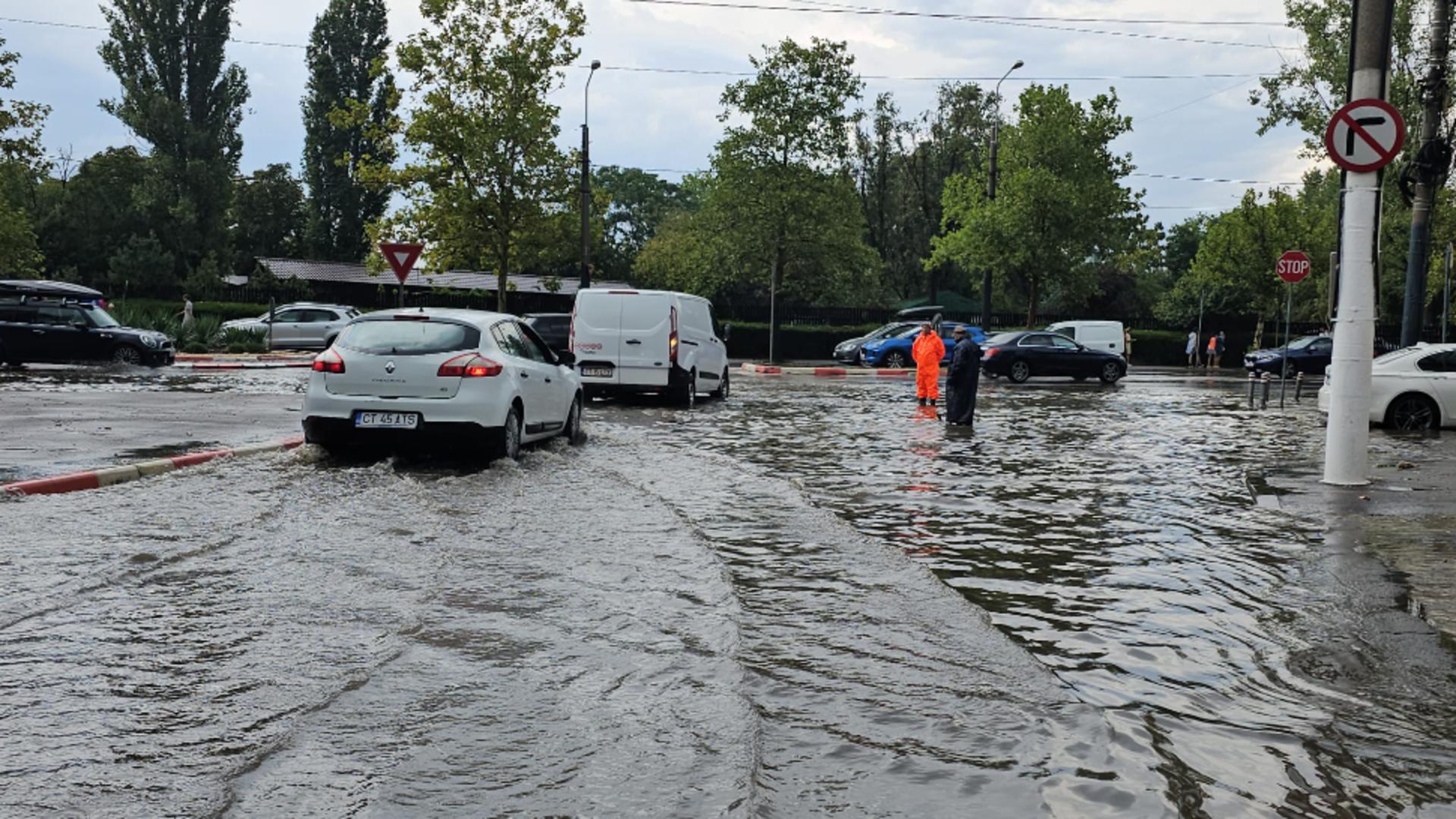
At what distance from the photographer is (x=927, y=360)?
22.3 m

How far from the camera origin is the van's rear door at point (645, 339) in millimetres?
20406

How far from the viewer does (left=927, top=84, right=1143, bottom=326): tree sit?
49.8m

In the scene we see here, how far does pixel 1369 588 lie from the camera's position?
7117 millimetres

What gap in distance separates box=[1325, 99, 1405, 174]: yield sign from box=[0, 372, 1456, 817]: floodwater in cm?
318

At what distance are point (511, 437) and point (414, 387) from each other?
1.06 meters

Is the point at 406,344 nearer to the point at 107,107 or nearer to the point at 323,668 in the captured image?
the point at 323,668

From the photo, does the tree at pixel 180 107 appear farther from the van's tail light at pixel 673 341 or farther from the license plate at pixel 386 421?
the license plate at pixel 386 421

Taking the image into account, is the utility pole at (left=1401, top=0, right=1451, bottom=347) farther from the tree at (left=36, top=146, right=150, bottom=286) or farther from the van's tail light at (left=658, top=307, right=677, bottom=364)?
the tree at (left=36, top=146, right=150, bottom=286)

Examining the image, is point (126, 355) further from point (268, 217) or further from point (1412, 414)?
point (268, 217)

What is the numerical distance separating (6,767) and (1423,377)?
1985 cm

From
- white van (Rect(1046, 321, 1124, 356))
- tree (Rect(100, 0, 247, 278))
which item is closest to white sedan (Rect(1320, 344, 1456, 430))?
white van (Rect(1046, 321, 1124, 356))

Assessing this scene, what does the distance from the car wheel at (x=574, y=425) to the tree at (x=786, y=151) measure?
1268 inches

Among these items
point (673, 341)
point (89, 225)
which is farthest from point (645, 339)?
point (89, 225)

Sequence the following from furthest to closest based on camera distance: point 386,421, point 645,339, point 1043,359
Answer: point 1043,359, point 645,339, point 386,421
